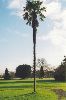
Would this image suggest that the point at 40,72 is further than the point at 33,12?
Yes

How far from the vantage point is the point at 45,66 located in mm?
179375

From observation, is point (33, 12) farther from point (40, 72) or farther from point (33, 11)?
point (40, 72)

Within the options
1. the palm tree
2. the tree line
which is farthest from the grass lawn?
A: the tree line

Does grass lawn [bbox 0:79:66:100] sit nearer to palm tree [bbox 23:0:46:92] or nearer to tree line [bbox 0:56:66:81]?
palm tree [bbox 23:0:46:92]

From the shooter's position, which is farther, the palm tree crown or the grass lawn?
the palm tree crown

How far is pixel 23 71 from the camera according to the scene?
151500 mm

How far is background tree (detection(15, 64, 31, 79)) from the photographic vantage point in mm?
149875

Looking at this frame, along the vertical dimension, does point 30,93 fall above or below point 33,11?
below

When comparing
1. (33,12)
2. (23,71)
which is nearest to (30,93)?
(33,12)

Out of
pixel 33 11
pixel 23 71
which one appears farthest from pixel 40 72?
pixel 33 11

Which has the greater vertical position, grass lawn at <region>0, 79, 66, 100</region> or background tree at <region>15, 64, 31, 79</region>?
background tree at <region>15, 64, 31, 79</region>

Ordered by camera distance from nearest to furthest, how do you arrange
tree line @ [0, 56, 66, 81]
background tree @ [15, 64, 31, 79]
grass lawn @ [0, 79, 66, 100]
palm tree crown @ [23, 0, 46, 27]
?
grass lawn @ [0, 79, 66, 100]
palm tree crown @ [23, 0, 46, 27]
tree line @ [0, 56, 66, 81]
background tree @ [15, 64, 31, 79]

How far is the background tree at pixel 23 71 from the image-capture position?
150 metres

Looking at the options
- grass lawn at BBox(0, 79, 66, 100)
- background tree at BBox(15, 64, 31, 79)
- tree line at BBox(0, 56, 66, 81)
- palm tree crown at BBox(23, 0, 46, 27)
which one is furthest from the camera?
background tree at BBox(15, 64, 31, 79)
